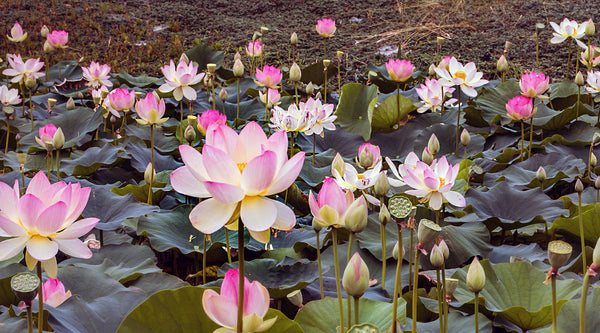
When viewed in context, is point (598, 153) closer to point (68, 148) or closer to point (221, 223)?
point (221, 223)

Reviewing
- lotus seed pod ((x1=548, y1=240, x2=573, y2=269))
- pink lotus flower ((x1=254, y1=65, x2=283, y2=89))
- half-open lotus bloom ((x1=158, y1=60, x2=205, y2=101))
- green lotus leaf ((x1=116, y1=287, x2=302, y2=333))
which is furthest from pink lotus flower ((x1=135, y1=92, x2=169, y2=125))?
lotus seed pod ((x1=548, y1=240, x2=573, y2=269))

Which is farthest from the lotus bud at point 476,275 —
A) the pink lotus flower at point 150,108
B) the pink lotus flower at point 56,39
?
the pink lotus flower at point 56,39

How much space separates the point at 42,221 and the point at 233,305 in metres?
0.27

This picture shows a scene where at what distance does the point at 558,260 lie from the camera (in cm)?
61

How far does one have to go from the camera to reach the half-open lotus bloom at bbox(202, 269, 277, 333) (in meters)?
0.59

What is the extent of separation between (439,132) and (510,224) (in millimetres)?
789

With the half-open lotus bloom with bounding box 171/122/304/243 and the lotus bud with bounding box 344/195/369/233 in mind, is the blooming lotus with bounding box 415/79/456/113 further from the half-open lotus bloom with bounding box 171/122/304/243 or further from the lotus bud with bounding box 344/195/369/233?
the half-open lotus bloom with bounding box 171/122/304/243

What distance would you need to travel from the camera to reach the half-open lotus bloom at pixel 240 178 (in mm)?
546

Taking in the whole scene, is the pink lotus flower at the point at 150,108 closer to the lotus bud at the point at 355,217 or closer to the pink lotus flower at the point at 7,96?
the lotus bud at the point at 355,217

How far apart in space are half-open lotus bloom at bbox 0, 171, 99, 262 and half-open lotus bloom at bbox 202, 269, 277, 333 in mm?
213

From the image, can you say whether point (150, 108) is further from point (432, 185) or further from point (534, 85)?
point (534, 85)

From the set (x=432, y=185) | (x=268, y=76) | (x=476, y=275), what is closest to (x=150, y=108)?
(x=268, y=76)

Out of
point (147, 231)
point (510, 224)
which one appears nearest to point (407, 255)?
point (510, 224)

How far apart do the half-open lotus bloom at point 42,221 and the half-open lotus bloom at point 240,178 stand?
201mm
